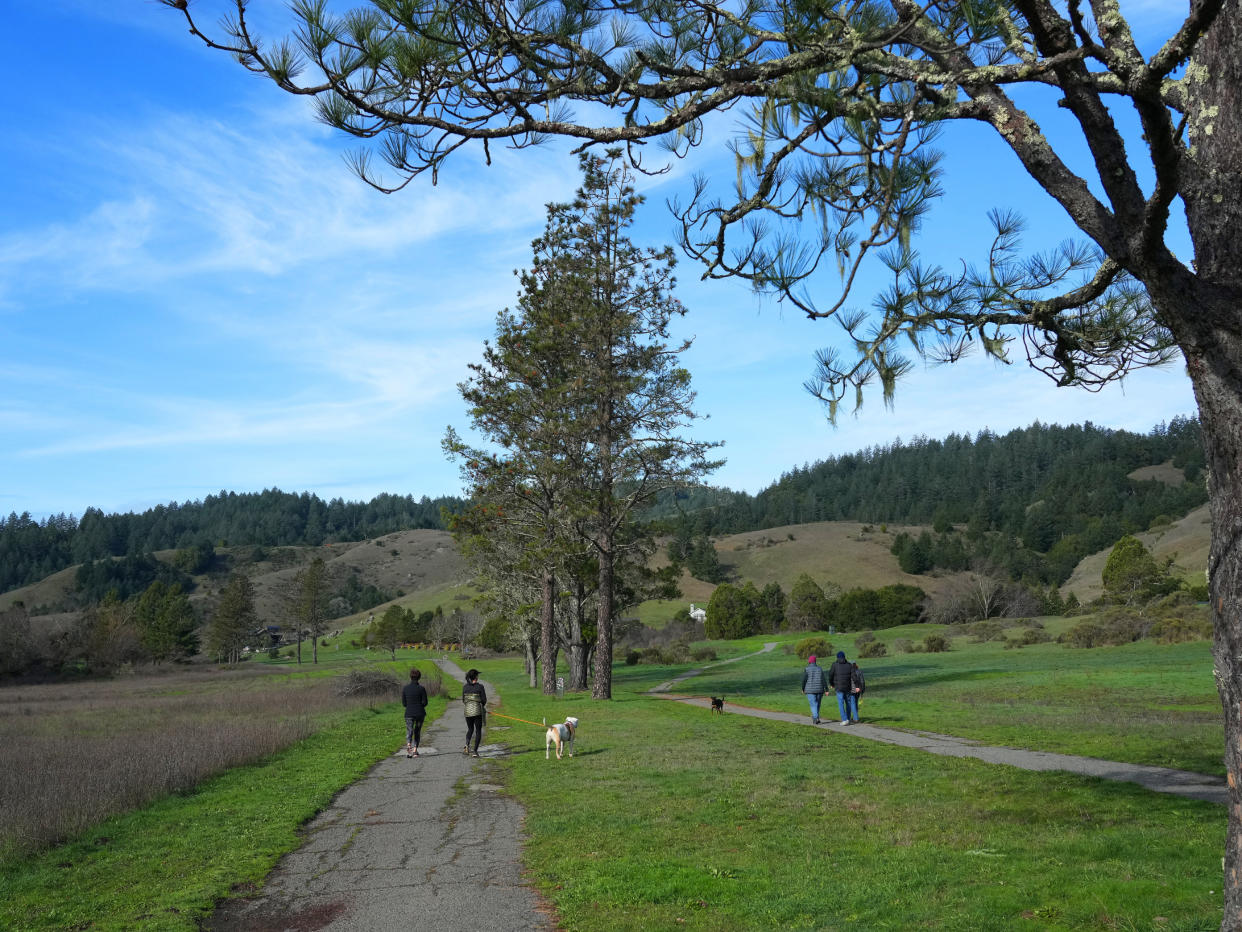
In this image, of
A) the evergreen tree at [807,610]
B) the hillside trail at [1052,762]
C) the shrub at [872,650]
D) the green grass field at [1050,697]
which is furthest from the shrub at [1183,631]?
the evergreen tree at [807,610]

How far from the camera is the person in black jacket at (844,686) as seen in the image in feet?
64.6

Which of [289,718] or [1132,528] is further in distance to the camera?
[1132,528]

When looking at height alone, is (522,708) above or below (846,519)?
below

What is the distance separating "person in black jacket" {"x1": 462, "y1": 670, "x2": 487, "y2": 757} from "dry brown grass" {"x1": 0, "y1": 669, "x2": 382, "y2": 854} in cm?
400

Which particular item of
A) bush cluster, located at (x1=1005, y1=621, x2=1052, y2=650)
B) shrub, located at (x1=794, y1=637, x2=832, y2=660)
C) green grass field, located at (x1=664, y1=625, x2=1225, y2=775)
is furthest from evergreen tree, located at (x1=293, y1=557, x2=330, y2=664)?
bush cluster, located at (x1=1005, y1=621, x2=1052, y2=650)

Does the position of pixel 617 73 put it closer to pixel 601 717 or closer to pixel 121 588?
pixel 601 717

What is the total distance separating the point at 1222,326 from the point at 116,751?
1788cm

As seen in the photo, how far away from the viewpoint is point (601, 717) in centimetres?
2252

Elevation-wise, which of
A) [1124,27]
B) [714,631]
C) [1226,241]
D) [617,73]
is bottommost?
[714,631]

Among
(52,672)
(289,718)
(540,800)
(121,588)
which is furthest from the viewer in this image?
(121,588)

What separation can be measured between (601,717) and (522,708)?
6.08 m

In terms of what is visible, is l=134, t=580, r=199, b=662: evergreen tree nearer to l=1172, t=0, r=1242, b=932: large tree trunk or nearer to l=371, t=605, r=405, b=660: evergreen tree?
l=371, t=605, r=405, b=660: evergreen tree

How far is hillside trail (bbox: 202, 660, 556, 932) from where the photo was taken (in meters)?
6.41

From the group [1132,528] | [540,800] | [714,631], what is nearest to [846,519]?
[1132,528]
